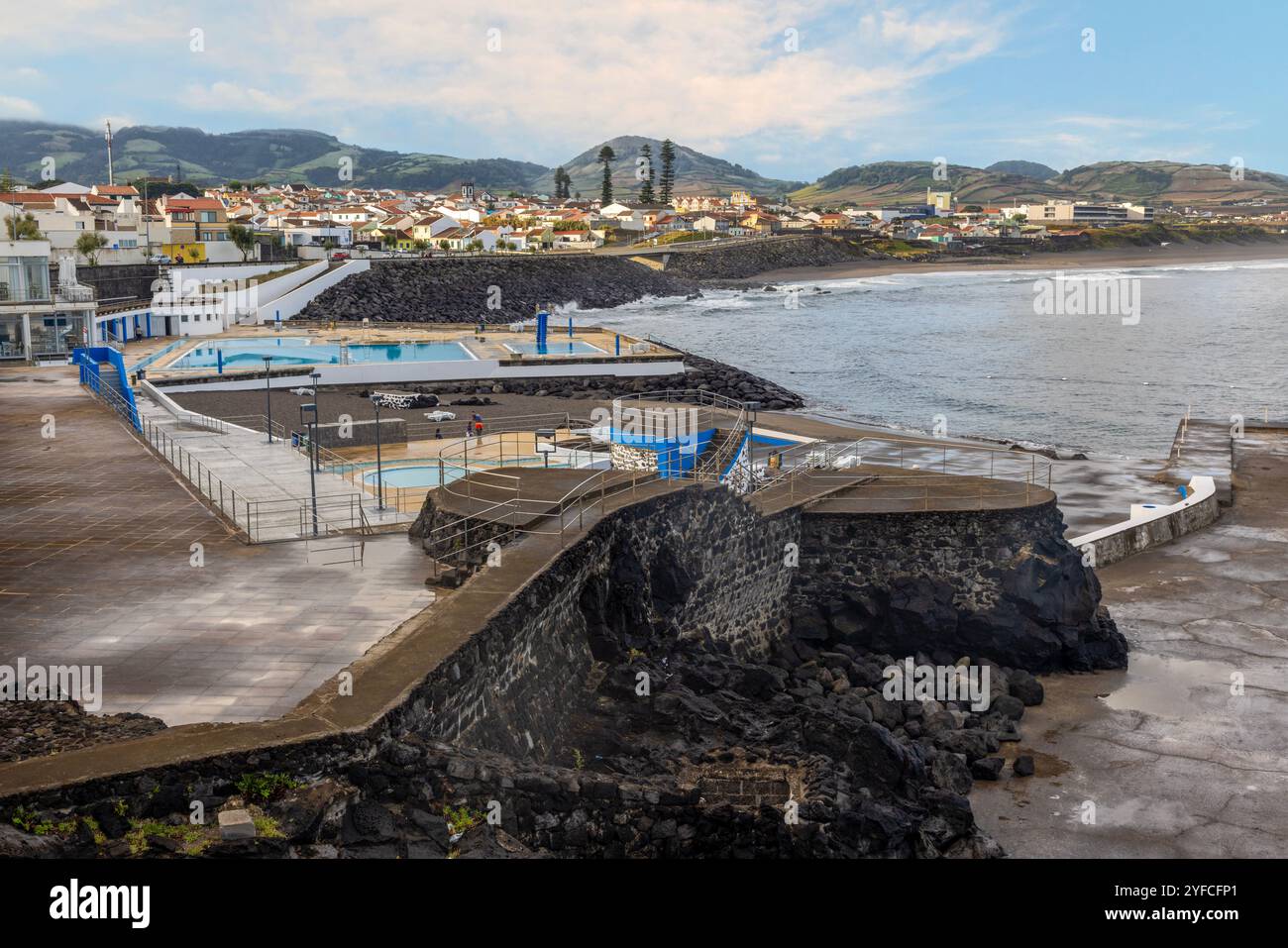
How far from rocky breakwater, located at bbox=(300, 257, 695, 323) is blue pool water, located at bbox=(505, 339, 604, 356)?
56.8 ft

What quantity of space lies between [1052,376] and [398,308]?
40.6m

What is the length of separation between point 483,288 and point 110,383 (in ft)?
204

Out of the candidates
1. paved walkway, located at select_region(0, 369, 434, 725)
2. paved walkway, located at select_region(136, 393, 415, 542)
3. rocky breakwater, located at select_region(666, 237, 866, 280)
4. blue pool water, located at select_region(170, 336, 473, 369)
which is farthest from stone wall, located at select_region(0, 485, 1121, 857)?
rocky breakwater, located at select_region(666, 237, 866, 280)

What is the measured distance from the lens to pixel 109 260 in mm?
69938

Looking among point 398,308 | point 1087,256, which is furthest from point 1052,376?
point 1087,256

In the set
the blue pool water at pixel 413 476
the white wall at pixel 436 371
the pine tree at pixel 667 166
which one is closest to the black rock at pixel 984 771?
the blue pool water at pixel 413 476

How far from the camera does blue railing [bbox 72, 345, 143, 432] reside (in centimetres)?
2952

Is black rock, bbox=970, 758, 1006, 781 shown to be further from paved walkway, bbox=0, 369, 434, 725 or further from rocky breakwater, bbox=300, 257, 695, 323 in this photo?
Result: rocky breakwater, bbox=300, 257, 695, 323

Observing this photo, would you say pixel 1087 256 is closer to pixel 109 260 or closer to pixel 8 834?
pixel 109 260

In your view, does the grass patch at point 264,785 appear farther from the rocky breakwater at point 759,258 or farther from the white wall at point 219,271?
the rocky breakwater at point 759,258

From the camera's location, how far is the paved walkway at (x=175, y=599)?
11.9 m

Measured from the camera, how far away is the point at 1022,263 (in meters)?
170

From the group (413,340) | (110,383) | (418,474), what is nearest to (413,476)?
(418,474)
